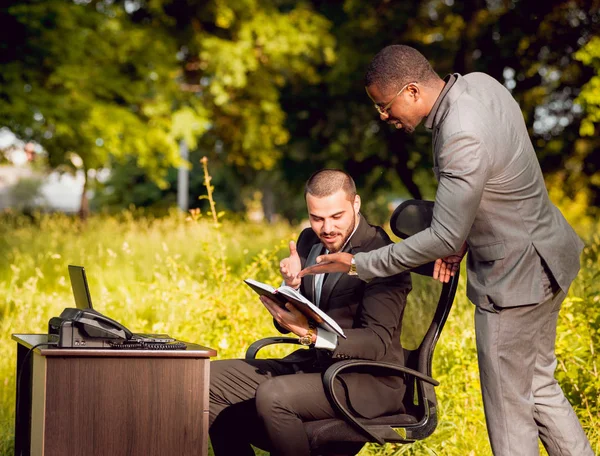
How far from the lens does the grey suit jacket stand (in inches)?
133

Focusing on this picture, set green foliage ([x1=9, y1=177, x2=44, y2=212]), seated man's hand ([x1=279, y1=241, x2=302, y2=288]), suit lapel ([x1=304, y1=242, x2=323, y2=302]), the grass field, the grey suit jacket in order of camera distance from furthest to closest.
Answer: green foliage ([x1=9, y1=177, x2=44, y2=212])
the grass field
suit lapel ([x1=304, y1=242, x2=323, y2=302])
seated man's hand ([x1=279, y1=241, x2=302, y2=288])
the grey suit jacket

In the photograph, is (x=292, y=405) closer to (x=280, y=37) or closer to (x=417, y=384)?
(x=417, y=384)

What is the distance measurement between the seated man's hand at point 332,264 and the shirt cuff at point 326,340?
0.79 feet

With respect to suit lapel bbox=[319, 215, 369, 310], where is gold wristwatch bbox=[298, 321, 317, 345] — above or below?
below

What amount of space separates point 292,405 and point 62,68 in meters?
11.3

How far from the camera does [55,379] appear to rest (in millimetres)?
3424

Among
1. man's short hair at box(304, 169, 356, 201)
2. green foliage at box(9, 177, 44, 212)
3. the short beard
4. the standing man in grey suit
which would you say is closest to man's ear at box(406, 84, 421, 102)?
A: the standing man in grey suit

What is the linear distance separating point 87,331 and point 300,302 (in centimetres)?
81

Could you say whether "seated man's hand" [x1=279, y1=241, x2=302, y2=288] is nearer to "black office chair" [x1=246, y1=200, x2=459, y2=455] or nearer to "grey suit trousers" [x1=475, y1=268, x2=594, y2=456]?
"black office chair" [x1=246, y1=200, x2=459, y2=455]

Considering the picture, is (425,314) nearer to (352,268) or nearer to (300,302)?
(352,268)

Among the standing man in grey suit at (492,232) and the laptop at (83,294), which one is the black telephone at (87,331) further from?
the standing man in grey suit at (492,232)

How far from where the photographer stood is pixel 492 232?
353 centimetres

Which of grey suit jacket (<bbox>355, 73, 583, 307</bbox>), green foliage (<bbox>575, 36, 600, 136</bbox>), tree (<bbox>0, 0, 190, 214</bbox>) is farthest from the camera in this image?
tree (<bbox>0, 0, 190, 214</bbox>)

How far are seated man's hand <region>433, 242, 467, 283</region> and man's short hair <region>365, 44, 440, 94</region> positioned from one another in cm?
71
